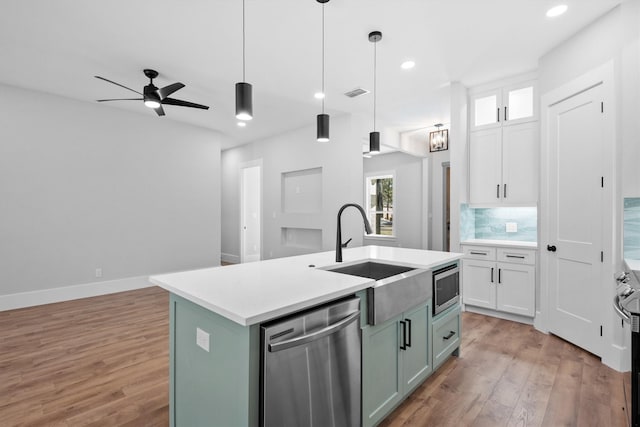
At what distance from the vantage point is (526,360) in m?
2.60

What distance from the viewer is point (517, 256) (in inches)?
137

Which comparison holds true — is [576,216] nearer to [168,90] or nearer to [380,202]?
[168,90]

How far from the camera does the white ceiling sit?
2459 mm

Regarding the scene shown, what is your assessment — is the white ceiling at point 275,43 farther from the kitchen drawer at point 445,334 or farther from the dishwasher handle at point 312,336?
the kitchen drawer at point 445,334

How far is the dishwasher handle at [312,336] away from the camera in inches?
45.4

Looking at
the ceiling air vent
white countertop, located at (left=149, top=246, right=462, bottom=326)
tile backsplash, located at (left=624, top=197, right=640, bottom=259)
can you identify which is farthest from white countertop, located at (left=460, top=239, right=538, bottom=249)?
the ceiling air vent

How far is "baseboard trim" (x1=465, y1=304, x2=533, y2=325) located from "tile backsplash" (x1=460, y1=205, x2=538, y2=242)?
0.88m

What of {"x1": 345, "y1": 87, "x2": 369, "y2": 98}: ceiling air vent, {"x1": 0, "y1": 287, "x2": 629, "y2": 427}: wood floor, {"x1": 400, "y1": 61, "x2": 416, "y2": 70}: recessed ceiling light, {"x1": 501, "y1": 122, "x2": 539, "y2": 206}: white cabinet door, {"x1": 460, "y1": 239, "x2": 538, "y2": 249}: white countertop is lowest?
{"x1": 0, "y1": 287, "x2": 629, "y2": 427}: wood floor

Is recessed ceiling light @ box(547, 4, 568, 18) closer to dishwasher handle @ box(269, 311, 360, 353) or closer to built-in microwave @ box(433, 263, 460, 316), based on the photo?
built-in microwave @ box(433, 263, 460, 316)

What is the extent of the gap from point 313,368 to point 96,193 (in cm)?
478

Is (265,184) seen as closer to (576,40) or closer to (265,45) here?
(265,45)

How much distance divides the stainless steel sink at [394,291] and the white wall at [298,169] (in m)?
2.63

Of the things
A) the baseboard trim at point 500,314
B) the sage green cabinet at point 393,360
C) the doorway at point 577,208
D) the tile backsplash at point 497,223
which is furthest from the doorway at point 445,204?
the sage green cabinet at point 393,360

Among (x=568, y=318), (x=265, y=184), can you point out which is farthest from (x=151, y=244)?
(x=568, y=318)
